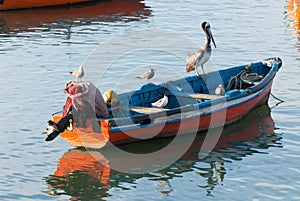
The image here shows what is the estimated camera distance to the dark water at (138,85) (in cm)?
1427

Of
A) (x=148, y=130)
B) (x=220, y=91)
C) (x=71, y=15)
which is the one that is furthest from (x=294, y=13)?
(x=148, y=130)

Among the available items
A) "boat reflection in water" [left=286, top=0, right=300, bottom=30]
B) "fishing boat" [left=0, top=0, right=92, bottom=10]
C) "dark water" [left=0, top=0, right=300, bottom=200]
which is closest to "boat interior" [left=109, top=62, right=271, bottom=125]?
"dark water" [left=0, top=0, right=300, bottom=200]


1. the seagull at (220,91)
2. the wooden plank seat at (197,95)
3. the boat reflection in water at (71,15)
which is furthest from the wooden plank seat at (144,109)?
the boat reflection in water at (71,15)

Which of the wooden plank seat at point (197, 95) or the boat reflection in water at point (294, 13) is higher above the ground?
the boat reflection in water at point (294, 13)

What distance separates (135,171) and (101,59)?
9.82m

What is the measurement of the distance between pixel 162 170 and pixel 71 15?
18492 millimetres

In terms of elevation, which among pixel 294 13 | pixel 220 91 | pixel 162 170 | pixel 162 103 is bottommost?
pixel 162 170

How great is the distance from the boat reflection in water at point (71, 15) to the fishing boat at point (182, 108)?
40.8 feet

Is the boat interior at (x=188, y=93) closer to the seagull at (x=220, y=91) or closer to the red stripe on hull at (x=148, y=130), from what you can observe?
the seagull at (x=220, y=91)

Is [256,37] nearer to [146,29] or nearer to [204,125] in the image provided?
[146,29]

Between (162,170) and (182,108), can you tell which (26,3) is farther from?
(162,170)

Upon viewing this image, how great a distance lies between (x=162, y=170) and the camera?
592 inches

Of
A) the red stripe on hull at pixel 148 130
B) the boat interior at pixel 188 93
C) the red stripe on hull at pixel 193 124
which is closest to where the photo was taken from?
the red stripe on hull at pixel 148 130

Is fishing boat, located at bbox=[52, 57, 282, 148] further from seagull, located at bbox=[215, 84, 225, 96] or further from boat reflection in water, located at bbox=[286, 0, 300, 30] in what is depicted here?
boat reflection in water, located at bbox=[286, 0, 300, 30]
